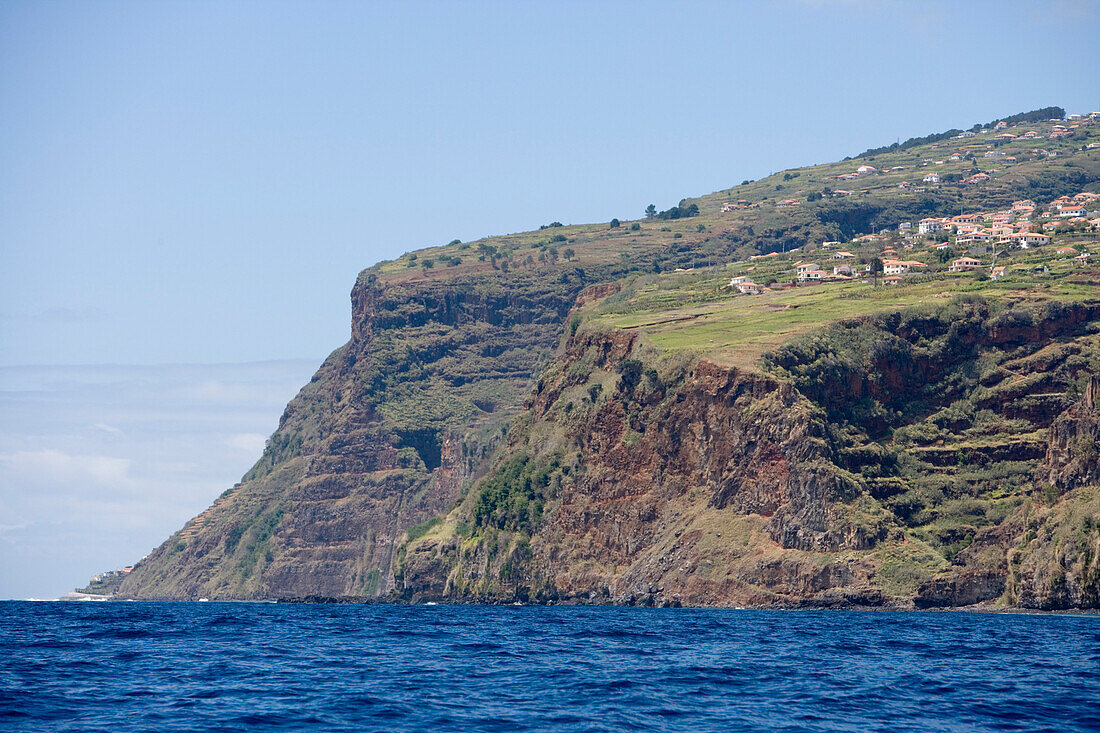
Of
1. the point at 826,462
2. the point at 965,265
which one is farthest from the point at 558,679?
the point at 965,265

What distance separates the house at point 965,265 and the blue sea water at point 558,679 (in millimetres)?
105054

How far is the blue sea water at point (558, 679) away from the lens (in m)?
47.2

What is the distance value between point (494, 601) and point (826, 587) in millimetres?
50101

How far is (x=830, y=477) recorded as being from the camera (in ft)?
452

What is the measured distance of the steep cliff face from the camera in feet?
418

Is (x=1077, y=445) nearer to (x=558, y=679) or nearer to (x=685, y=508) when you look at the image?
(x=685, y=508)

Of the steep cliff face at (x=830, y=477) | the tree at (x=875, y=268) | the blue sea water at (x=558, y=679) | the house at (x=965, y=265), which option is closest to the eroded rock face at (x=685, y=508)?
the steep cliff face at (x=830, y=477)

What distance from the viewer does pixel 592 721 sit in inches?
1857

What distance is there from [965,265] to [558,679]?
5917 inches

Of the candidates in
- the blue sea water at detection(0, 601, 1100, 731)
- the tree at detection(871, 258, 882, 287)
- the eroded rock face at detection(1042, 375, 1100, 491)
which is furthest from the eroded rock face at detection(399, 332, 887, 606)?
the blue sea water at detection(0, 601, 1100, 731)

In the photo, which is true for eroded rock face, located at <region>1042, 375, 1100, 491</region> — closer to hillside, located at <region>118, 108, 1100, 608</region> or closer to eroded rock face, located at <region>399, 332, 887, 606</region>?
hillside, located at <region>118, 108, 1100, 608</region>

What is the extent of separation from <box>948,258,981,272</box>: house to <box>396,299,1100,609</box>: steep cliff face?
123ft

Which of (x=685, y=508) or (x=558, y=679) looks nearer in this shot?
(x=558, y=679)

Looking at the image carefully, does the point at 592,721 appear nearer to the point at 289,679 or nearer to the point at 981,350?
the point at 289,679
